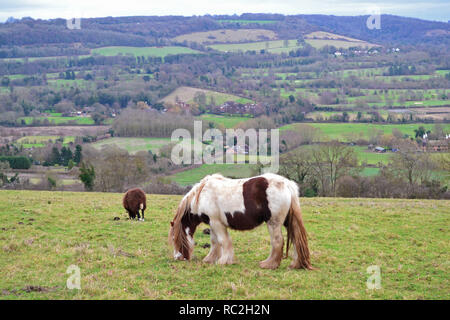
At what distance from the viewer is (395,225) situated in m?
15.8

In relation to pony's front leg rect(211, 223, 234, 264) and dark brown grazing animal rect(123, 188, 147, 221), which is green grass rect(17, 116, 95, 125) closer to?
dark brown grazing animal rect(123, 188, 147, 221)

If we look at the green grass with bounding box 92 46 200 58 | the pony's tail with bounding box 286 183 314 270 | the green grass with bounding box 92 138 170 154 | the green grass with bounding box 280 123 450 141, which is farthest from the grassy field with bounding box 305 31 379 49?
the pony's tail with bounding box 286 183 314 270

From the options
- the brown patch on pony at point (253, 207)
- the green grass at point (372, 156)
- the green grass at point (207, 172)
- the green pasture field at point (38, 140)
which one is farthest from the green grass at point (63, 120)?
the brown patch on pony at point (253, 207)

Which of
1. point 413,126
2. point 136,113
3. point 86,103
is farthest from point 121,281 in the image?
point 86,103

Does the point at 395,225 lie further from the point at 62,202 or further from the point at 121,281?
the point at 62,202

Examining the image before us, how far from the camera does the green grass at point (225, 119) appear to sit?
268 feet

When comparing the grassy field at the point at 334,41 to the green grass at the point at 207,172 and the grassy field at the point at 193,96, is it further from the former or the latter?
the green grass at the point at 207,172

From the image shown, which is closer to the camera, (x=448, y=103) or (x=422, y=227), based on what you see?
(x=422, y=227)

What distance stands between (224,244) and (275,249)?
1.29 meters

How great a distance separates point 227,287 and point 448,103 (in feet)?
325

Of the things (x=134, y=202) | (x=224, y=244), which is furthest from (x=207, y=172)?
(x=224, y=244)

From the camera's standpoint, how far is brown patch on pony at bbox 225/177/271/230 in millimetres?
10742

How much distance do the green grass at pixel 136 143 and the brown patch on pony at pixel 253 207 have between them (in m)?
55.1
